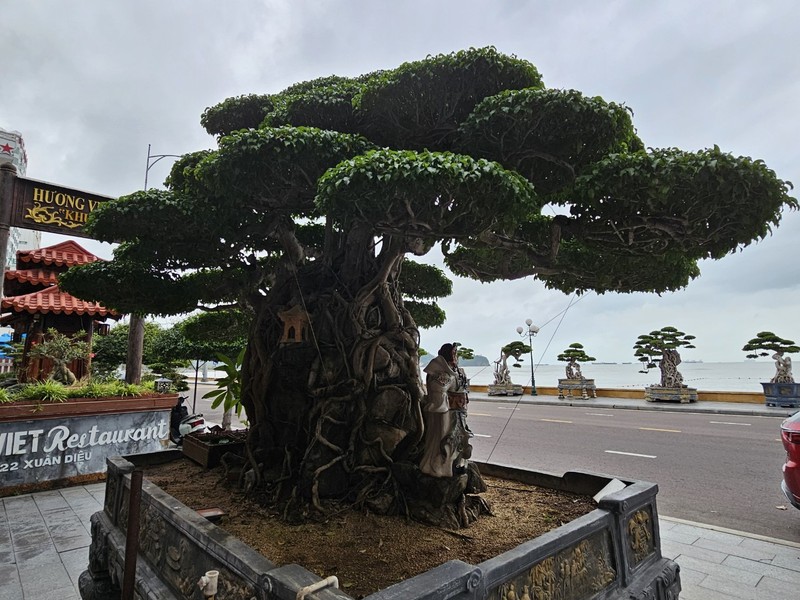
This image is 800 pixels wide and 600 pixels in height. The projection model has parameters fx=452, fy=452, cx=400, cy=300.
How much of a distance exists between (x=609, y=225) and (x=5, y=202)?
7761 millimetres

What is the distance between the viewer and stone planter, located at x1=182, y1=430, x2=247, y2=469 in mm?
4684

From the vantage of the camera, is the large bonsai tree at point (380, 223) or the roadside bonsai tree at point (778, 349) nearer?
the large bonsai tree at point (380, 223)

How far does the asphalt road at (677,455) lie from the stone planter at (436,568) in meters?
2.38

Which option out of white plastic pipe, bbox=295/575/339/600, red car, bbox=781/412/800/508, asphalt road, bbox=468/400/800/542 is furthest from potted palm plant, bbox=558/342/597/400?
white plastic pipe, bbox=295/575/339/600

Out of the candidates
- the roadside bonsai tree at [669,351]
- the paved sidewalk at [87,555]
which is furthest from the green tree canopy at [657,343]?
the paved sidewalk at [87,555]

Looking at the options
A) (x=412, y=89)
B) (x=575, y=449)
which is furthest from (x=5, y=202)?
(x=575, y=449)

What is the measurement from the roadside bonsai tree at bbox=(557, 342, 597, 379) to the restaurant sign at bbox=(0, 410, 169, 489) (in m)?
17.3

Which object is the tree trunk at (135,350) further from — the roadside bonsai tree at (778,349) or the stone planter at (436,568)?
the roadside bonsai tree at (778,349)

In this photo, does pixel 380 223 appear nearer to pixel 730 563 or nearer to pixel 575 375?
pixel 730 563

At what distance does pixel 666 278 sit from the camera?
13.1ft

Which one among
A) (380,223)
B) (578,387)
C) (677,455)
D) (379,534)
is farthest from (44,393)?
(578,387)

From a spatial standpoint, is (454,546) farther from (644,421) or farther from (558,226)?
(644,421)

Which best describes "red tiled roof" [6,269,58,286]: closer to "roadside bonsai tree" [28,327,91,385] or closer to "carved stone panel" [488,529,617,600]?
"roadside bonsai tree" [28,327,91,385]

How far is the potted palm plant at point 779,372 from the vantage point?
1435cm
